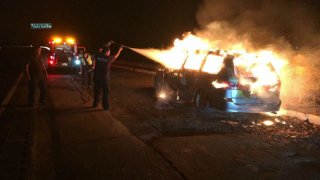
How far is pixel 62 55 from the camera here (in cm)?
2302

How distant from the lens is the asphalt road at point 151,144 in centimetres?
615

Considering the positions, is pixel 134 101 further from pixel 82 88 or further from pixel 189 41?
pixel 82 88

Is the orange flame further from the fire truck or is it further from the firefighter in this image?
the fire truck

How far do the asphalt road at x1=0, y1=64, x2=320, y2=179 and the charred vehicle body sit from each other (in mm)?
371

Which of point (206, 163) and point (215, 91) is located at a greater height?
point (215, 91)

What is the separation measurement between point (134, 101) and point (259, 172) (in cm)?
748

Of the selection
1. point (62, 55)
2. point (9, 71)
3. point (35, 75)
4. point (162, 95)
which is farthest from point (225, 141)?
point (9, 71)

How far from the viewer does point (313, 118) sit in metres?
10.0

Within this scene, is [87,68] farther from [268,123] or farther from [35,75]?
[268,123]

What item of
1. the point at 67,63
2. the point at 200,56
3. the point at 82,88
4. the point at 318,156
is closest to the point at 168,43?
the point at 67,63

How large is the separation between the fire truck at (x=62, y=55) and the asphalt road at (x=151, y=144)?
1115 centimetres

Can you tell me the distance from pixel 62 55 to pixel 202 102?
14053mm

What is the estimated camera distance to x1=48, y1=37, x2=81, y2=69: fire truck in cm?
2284

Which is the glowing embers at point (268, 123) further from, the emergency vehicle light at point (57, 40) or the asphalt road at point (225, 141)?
the emergency vehicle light at point (57, 40)
